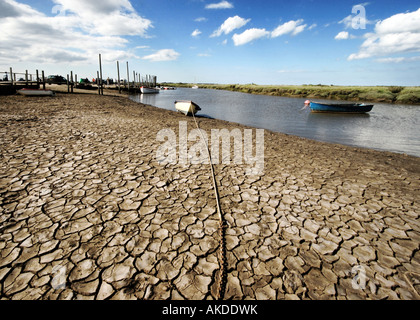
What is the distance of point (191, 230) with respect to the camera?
3281mm

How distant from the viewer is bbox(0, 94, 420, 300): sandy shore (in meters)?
2.39

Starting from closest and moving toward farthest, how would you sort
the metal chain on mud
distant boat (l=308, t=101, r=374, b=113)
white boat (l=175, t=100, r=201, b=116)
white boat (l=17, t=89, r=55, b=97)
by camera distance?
the metal chain on mud → white boat (l=175, t=100, r=201, b=116) → white boat (l=17, t=89, r=55, b=97) → distant boat (l=308, t=101, r=374, b=113)

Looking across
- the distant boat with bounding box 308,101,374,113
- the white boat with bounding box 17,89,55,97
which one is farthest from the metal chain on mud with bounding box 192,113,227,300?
the distant boat with bounding box 308,101,374,113

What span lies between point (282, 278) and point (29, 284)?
2.98 meters

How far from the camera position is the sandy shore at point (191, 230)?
2391 millimetres

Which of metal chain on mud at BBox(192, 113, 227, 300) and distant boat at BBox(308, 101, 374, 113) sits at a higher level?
distant boat at BBox(308, 101, 374, 113)

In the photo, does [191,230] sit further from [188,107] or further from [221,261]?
[188,107]

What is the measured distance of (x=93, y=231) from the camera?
3.07 metres

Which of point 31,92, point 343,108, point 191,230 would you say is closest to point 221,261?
point 191,230

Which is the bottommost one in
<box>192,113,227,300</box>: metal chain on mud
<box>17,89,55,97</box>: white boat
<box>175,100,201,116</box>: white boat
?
<box>192,113,227,300</box>: metal chain on mud

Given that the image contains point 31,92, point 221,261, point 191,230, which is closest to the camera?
point 221,261

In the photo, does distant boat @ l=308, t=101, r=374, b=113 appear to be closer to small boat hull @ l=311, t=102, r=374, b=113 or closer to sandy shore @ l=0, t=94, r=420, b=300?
small boat hull @ l=311, t=102, r=374, b=113

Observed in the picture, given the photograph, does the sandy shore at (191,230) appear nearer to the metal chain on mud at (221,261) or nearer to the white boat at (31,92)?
the metal chain on mud at (221,261)

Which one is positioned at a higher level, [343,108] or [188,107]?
[343,108]
